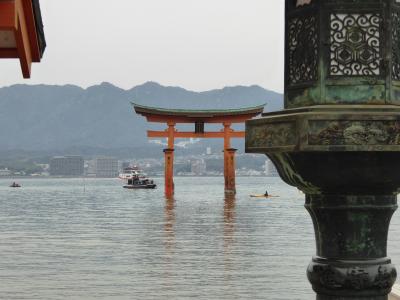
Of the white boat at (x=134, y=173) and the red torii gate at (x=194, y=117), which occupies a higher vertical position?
the red torii gate at (x=194, y=117)

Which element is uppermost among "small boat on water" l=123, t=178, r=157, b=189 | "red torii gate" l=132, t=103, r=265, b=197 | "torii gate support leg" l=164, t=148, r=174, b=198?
"red torii gate" l=132, t=103, r=265, b=197

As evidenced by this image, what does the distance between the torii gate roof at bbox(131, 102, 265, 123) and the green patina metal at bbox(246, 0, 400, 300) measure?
53746mm

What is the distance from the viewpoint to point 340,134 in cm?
331

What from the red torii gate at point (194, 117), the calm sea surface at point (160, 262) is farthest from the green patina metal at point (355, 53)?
the red torii gate at point (194, 117)

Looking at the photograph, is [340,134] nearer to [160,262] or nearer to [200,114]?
[160,262]

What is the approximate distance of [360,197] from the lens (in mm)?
3545

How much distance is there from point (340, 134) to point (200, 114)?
5602 cm

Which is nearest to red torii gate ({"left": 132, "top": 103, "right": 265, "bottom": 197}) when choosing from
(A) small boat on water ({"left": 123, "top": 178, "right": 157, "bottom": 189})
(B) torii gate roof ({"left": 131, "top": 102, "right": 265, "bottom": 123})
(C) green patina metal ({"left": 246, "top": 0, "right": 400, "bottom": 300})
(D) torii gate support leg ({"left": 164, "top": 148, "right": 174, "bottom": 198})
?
(B) torii gate roof ({"left": 131, "top": 102, "right": 265, "bottom": 123})

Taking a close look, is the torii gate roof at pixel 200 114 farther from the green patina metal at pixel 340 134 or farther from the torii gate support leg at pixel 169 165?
the green patina metal at pixel 340 134

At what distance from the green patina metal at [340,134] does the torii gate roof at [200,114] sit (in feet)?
176

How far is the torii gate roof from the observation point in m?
Result: 57.9

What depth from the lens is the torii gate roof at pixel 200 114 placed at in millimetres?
57906

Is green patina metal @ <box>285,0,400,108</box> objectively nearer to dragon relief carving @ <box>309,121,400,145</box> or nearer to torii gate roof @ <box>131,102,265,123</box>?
dragon relief carving @ <box>309,121,400,145</box>

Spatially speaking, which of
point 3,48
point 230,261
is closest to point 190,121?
point 230,261
